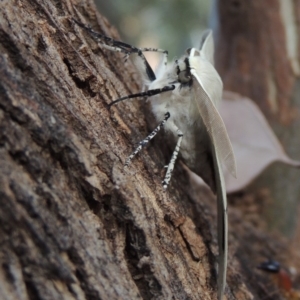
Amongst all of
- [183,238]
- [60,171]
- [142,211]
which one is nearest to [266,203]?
[183,238]

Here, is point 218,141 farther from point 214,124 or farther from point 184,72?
point 184,72

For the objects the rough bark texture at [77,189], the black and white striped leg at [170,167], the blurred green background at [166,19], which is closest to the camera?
the rough bark texture at [77,189]

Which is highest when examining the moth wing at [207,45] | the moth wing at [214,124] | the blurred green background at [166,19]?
the blurred green background at [166,19]

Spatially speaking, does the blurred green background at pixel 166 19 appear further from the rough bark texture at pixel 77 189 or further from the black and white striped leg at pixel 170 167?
the rough bark texture at pixel 77 189

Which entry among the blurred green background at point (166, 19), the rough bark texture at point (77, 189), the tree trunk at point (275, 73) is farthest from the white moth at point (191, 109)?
the blurred green background at point (166, 19)

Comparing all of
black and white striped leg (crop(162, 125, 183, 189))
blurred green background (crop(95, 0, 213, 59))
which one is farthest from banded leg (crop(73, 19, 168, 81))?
blurred green background (crop(95, 0, 213, 59))

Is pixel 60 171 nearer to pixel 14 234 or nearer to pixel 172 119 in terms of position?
pixel 14 234
